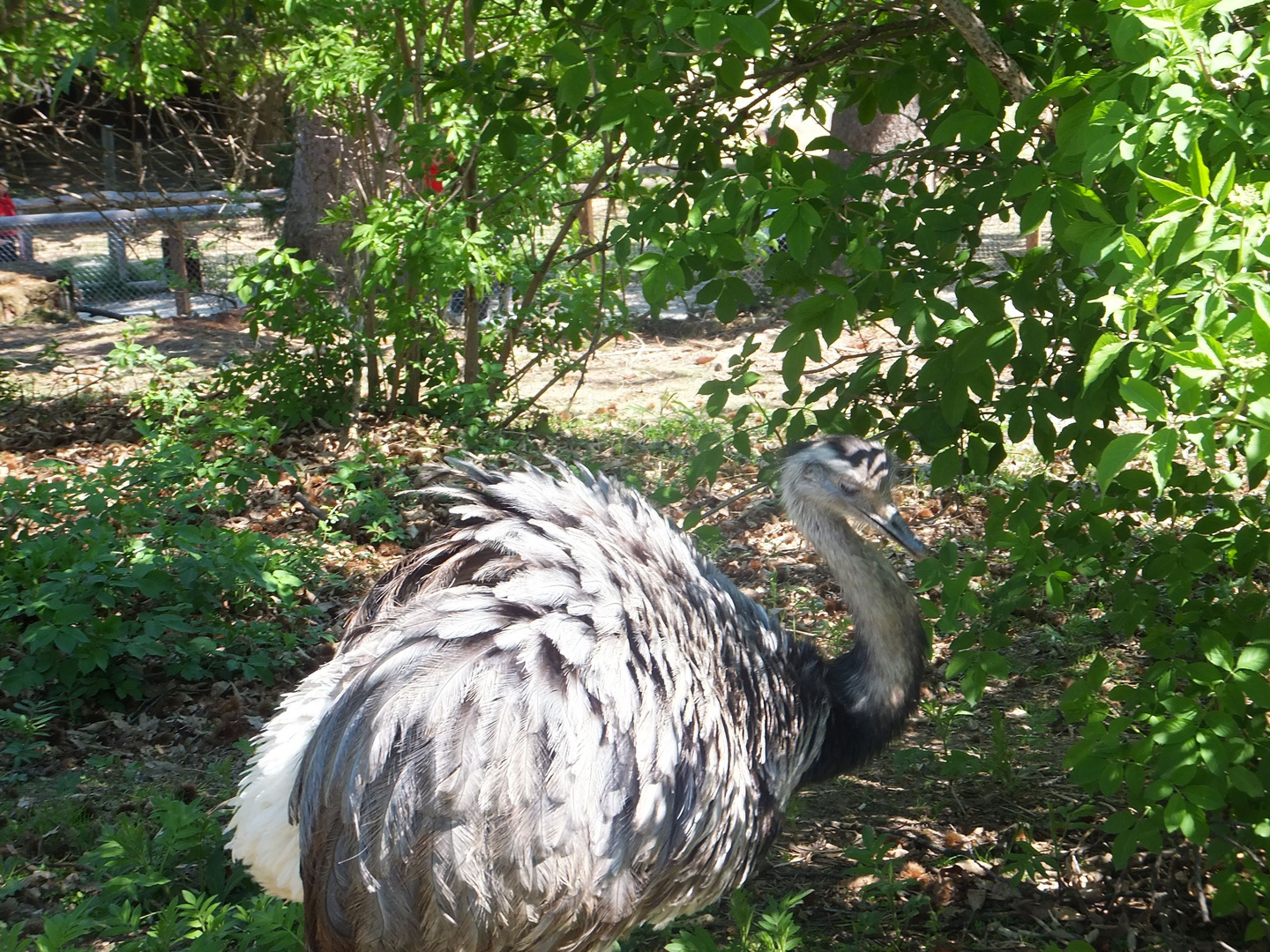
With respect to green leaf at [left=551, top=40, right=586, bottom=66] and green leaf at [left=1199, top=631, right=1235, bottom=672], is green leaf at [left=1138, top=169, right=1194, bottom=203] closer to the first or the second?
green leaf at [left=1199, top=631, right=1235, bottom=672]

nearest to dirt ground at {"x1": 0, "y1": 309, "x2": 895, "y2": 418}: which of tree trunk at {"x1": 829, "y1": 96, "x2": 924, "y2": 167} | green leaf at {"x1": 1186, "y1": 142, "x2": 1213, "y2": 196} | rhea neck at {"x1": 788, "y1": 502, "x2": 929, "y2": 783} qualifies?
tree trunk at {"x1": 829, "y1": 96, "x2": 924, "y2": 167}

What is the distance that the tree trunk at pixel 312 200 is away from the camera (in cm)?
962

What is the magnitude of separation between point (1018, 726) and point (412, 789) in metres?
2.68

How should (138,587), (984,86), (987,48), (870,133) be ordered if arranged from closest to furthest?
(984,86) < (987,48) < (138,587) < (870,133)

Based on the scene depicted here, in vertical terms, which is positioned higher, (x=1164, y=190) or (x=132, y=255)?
(x=1164, y=190)

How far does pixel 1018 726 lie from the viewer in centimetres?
448

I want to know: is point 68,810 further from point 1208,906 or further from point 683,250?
point 1208,906

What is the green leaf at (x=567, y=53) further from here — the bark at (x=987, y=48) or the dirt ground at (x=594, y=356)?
the dirt ground at (x=594, y=356)

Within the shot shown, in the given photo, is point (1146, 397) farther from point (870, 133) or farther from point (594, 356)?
point (594, 356)

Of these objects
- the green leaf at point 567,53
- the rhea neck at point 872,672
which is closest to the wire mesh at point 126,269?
the rhea neck at point 872,672

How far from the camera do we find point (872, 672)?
12.7 feet

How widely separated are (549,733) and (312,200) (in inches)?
343

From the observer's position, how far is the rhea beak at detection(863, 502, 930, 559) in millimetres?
3980

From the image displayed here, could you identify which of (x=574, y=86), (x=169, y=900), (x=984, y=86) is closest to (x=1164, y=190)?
(x=984, y=86)
